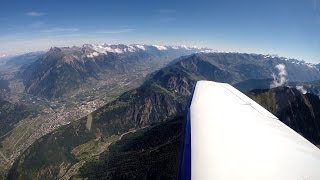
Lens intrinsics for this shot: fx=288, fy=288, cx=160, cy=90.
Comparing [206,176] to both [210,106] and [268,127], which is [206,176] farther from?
[210,106]

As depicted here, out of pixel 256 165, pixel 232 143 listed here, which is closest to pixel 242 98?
pixel 232 143

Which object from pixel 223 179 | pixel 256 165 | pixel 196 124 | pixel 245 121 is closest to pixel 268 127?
pixel 245 121

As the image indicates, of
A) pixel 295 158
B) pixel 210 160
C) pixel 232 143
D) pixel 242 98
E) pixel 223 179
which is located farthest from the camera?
pixel 242 98

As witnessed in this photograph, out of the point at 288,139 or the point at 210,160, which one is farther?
the point at 288,139

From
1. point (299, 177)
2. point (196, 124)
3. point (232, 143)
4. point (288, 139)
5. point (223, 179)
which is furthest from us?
point (196, 124)

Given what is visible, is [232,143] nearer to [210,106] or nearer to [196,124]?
[196,124]

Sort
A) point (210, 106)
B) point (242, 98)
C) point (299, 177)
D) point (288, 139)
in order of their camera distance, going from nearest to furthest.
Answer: point (299, 177) < point (288, 139) < point (210, 106) < point (242, 98)
